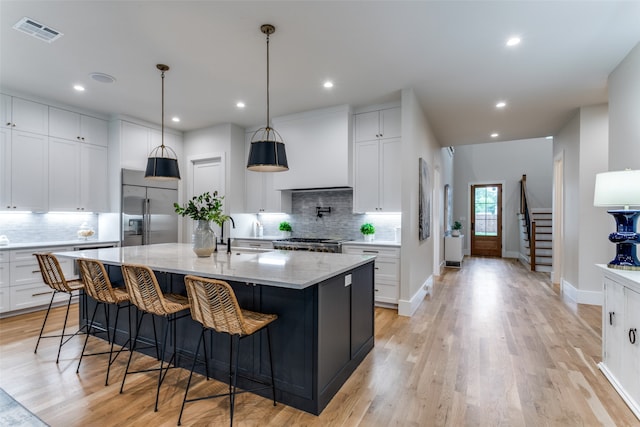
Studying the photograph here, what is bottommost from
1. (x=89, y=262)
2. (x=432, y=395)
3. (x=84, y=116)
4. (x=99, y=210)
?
(x=432, y=395)

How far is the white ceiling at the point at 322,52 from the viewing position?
2443mm

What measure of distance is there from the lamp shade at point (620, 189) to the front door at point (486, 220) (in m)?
8.20

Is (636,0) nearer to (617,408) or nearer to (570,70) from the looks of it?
(570,70)

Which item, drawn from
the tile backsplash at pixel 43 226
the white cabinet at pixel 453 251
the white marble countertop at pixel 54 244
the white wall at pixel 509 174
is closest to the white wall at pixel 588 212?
the white cabinet at pixel 453 251

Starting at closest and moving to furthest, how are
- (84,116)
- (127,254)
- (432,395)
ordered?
(432,395) < (127,254) < (84,116)

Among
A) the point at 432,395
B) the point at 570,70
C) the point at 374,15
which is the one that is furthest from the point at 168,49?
the point at 570,70

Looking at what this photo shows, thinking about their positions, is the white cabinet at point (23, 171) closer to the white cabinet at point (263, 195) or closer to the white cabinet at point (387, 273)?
the white cabinet at point (263, 195)

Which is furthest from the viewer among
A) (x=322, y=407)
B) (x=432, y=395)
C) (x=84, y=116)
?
(x=84, y=116)

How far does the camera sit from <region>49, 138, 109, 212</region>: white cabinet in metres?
4.41

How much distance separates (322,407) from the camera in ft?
6.66

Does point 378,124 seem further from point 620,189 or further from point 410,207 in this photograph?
point 620,189

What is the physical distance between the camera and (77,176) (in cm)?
464

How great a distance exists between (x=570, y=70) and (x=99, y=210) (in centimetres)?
653

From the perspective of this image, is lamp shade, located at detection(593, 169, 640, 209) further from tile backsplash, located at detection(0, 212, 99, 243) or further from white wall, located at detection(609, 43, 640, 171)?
tile backsplash, located at detection(0, 212, 99, 243)
